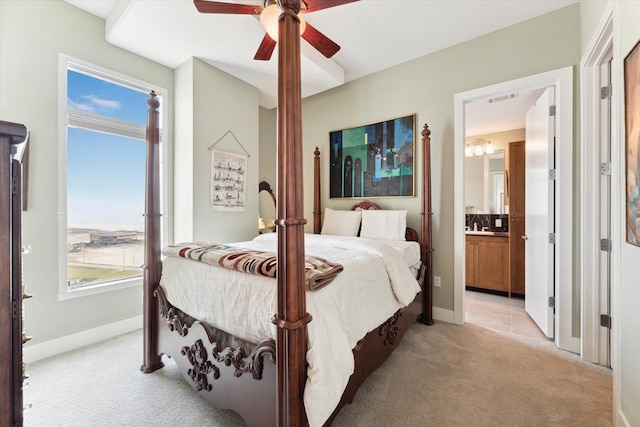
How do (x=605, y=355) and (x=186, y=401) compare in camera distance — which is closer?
(x=186, y=401)

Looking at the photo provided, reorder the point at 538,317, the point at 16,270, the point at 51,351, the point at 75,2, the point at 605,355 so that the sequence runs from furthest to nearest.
Result: the point at 538,317
the point at 75,2
the point at 51,351
the point at 605,355
the point at 16,270

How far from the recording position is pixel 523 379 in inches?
74.3

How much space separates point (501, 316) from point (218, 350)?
121 inches

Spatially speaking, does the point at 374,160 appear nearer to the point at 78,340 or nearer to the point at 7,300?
the point at 7,300

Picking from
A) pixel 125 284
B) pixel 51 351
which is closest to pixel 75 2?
pixel 125 284

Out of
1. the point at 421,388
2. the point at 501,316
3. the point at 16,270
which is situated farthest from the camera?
the point at 501,316

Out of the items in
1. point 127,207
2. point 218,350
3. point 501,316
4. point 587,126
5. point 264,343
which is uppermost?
point 587,126

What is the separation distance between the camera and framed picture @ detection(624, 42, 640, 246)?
4.11 feet

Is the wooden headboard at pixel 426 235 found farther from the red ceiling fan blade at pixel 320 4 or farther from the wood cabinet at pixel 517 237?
the wood cabinet at pixel 517 237

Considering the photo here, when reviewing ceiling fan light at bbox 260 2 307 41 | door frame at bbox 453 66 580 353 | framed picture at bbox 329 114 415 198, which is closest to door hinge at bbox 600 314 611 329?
door frame at bbox 453 66 580 353

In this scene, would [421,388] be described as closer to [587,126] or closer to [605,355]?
[605,355]

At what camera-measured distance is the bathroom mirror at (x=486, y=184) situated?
15.4ft

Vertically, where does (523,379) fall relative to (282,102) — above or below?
below

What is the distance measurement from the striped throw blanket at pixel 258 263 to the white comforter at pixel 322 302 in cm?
4
